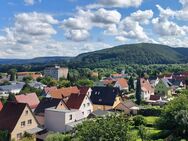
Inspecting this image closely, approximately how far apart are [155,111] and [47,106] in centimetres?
2262

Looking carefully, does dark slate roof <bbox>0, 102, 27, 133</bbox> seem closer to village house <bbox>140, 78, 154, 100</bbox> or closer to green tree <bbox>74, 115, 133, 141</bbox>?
green tree <bbox>74, 115, 133, 141</bbox>

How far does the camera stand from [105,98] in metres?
74.0

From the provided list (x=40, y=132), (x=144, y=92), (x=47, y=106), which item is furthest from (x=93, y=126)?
(x=144, y=92)

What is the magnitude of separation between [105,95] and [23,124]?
29.0 m

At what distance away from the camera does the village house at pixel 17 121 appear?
156 ft

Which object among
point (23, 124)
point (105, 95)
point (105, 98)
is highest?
point (105, 95)

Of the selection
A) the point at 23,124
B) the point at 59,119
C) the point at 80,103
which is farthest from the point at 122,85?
the point at 23,124

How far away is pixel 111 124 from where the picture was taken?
28844mm

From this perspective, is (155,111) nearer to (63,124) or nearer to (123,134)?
(63,124)

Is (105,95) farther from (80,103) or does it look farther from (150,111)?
(150,111)

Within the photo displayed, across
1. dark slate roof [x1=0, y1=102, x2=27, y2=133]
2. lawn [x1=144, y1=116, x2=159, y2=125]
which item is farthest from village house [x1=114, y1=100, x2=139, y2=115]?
dark slate roof [x1=0, y1=102, x2=27, y2=133]

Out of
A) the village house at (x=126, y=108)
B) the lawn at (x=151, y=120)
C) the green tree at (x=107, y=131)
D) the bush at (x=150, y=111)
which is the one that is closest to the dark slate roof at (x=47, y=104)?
the lawn at (x=151, y=120)

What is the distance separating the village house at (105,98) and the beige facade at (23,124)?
24.6 m

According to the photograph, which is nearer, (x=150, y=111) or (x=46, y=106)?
(x=46, y=106)
